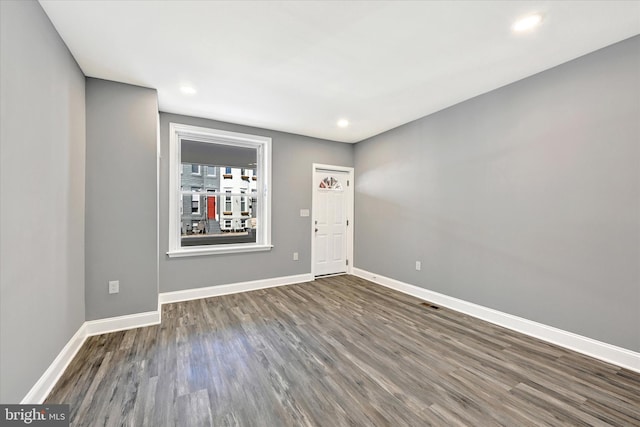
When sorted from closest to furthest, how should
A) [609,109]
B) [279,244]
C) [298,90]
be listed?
[609,109], [298,90], [279,244]

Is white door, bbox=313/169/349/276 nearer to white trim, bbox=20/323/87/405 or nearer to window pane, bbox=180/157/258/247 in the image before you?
window pane, bbox=180/157/258/247

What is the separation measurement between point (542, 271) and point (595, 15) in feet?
7.10

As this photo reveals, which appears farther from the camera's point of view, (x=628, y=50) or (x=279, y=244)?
(x=279, y=244)

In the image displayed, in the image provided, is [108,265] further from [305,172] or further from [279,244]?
[305,172]

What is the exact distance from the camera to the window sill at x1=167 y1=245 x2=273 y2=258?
3.61 metres

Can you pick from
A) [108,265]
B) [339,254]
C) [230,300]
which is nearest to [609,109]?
[339,254]

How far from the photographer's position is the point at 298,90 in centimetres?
295

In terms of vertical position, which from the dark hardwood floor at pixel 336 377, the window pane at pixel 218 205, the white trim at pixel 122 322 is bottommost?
the dark hardwood floor at pixel 336 377

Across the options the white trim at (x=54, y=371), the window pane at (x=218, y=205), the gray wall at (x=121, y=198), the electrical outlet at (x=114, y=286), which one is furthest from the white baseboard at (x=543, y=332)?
the white trim at (x=54, y=371)

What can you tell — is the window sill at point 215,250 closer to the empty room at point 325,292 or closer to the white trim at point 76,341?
the empty room at point 325,292

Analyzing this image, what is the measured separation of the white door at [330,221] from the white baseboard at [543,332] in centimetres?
158

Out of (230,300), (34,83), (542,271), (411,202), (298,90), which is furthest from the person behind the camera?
(411,202)

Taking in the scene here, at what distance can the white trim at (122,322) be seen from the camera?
2.63 meters

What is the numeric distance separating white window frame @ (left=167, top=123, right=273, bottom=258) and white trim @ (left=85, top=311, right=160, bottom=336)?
928 millimetres
